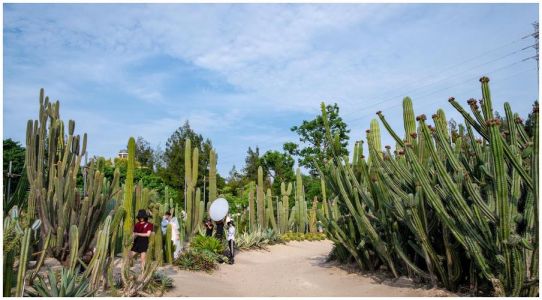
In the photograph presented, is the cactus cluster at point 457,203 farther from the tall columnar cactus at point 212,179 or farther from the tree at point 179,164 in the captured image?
the tree at point 179,164

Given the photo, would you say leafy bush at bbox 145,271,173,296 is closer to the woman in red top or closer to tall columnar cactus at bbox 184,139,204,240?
the woman in red top

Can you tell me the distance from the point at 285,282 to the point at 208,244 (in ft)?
8.36

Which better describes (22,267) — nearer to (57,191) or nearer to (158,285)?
(158,285)

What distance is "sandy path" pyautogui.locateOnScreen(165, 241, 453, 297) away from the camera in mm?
6633

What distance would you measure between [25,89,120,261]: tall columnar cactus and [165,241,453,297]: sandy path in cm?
173

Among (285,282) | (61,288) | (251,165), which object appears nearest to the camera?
(61,288)

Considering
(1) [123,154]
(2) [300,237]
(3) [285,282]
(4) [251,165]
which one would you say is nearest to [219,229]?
(3) [285,282]

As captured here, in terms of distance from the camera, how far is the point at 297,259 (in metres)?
11.7

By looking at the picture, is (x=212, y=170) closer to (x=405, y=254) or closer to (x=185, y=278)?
(x=185, y=278)

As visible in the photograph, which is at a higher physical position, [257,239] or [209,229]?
[209,229]

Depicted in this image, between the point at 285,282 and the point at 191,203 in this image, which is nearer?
the point at 285,282

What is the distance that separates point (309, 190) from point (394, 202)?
20128mm

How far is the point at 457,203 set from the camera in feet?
16.5

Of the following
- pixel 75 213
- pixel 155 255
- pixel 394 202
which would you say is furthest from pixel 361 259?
pixel 75 213
